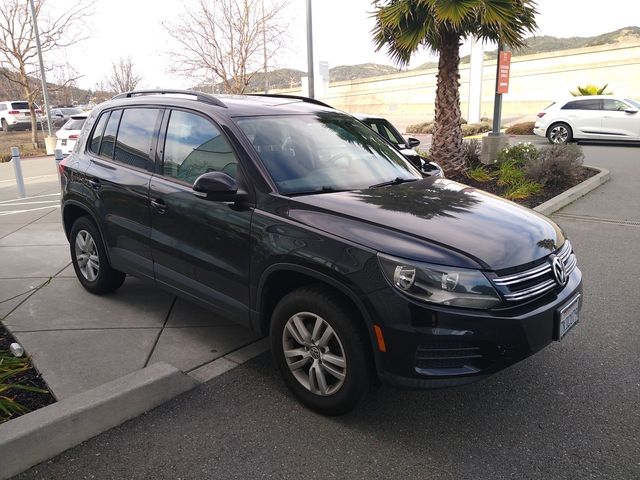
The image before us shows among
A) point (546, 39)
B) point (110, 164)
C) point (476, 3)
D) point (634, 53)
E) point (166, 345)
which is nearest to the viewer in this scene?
point (166, 345)

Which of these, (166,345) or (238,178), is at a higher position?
(238,178)

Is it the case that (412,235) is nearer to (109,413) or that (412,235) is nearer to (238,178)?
(238,178)

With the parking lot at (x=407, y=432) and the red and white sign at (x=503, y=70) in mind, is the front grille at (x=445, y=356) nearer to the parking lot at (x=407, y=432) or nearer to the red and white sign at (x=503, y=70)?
the parking lot at (x=407, y=432)

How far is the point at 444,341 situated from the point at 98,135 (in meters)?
3.80

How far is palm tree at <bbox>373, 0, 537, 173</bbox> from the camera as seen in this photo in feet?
29.4

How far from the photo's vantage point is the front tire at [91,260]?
15.8 ft

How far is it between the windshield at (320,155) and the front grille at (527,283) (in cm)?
128

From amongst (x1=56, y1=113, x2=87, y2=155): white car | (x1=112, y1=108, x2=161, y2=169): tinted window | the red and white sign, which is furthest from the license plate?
(x1=56, y1=113, x2=87, y2=155): white car

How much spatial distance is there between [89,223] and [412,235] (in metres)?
3.27

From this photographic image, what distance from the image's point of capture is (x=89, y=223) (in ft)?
16.0

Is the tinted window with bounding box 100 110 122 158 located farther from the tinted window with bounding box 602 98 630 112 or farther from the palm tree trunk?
the tinted window with bounding box 602 98 630 112

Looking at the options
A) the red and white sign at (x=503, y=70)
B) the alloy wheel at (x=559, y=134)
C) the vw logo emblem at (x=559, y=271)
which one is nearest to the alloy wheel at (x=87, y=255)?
the vw logo emblem at (x=559, y=271)

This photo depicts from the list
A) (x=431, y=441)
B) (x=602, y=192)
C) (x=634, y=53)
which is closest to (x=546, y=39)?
(x=634, y=53)

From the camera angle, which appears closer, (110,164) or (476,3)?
(110,164)
